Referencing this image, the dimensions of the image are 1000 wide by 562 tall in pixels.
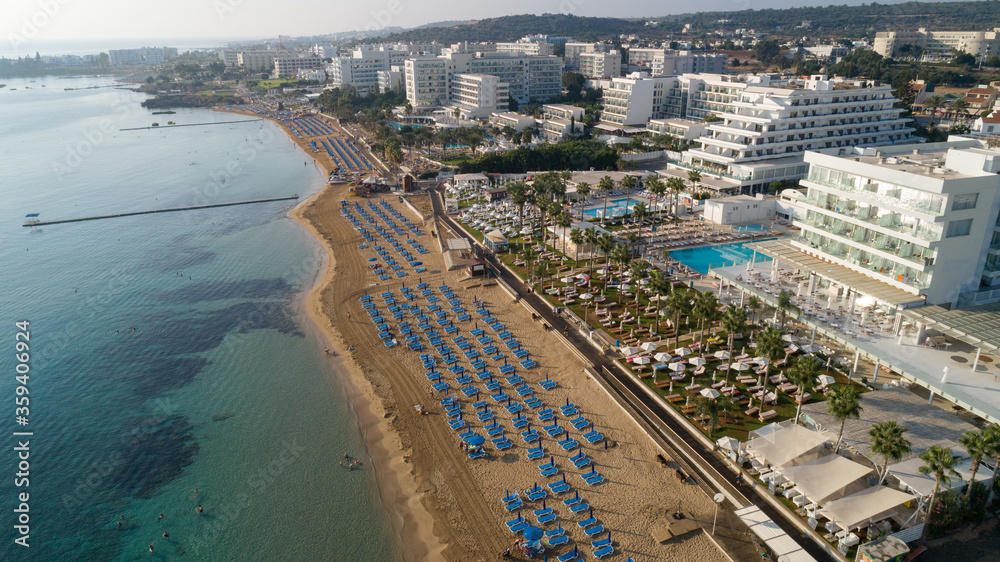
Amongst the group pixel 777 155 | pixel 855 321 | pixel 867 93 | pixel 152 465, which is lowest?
pixel 152 465

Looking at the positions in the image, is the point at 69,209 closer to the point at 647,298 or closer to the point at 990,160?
the point at 647,298

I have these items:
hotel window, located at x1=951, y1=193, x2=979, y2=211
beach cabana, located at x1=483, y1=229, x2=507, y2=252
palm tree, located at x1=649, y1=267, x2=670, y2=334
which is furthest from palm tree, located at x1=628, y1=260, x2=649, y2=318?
hotel window, located at x1=951, y1=193, x2=979, y2=211

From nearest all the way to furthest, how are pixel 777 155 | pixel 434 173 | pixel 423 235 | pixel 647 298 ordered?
pixel 647 298
pixel 423 235
pixel 777 155
pixel 434 173

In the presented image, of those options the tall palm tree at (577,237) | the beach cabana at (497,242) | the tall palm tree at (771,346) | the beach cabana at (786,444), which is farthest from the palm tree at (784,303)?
the beach cabana at (497,242)

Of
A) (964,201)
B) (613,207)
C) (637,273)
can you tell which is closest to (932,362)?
(964,201)

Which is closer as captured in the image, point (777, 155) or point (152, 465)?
point (152, 465)

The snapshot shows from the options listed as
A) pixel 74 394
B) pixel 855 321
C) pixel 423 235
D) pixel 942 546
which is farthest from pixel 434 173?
pixel 942 546
